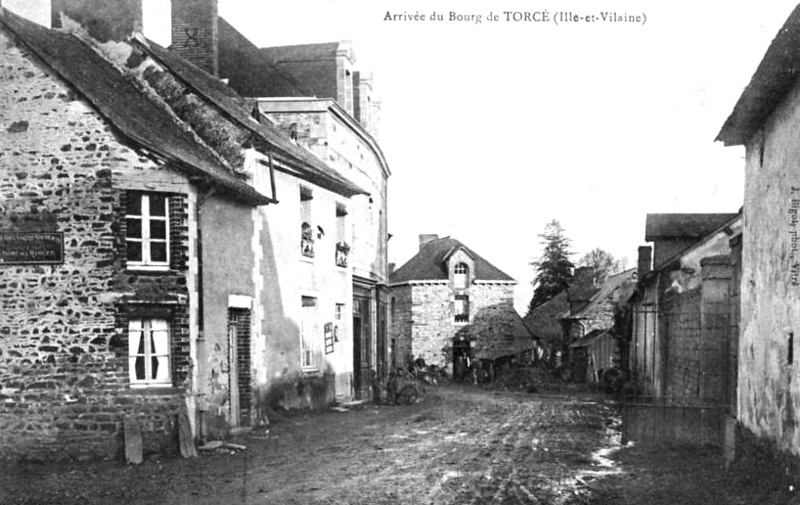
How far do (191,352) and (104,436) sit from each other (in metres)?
1.93

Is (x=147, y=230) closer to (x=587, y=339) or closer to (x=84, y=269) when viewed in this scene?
(x=84, y=269)

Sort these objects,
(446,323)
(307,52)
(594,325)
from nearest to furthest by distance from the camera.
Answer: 1. (307,52)
2. (594,325)
3. (446,323)

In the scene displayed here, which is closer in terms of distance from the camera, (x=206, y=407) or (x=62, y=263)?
(x=62, y=263)

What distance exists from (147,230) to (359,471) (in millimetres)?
5647

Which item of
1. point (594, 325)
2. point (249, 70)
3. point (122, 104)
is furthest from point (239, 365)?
point (594, 325)

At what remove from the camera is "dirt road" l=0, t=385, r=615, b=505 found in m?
9.88

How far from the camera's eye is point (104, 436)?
13.4m

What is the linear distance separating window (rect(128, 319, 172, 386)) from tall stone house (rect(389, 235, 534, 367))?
34026 millimetres

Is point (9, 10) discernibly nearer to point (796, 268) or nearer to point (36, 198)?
point (36, 198)

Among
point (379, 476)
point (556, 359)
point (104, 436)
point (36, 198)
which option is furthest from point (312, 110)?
point (556, 359)

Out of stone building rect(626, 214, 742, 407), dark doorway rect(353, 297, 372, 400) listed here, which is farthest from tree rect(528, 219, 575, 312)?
dark doorway rect(353, 297, 372, 400)

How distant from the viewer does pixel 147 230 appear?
14.1 m

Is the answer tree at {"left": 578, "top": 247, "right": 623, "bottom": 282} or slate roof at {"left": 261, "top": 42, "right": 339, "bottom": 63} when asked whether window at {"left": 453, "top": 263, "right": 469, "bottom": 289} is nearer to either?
slate roof at {"left": 261, "top": 42, "right": 339, "bottom": 63}

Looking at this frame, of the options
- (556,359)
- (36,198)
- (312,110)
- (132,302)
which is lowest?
(556,359)
